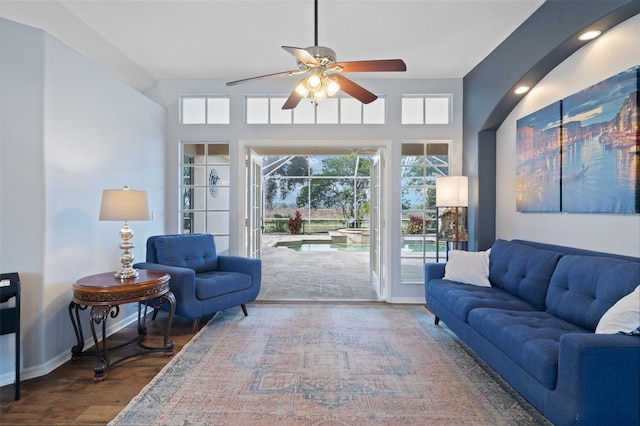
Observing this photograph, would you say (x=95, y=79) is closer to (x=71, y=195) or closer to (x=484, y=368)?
(x=71, y=195)

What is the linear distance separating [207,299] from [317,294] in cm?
184

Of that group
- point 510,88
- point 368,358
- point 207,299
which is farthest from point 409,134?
point 207,299

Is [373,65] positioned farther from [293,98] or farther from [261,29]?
[261,29]

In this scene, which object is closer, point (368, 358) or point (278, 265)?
point (368, 358)

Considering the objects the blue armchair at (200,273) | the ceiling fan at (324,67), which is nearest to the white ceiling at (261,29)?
the ceiling fan at (324,67)

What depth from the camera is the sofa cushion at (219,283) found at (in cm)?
315

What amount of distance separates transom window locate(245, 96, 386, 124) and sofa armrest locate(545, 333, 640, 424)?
129 inches

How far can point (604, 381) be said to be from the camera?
58.4 inches

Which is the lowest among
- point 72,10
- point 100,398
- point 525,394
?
point 100,398

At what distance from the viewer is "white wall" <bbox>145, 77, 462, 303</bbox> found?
418 cm

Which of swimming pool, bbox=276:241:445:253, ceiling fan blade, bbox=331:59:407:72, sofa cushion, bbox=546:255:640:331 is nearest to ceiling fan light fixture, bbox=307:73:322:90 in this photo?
→ ceiling fan blade, bbox=331:59:407:72

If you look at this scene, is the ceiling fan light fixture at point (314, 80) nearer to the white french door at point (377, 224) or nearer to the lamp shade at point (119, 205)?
the lamp shade at point (119, 205)

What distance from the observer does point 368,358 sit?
8.69 ft

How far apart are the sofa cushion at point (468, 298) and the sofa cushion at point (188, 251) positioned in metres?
2.40
